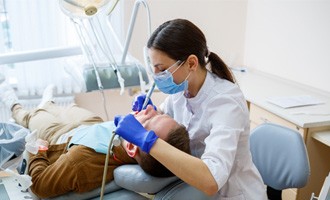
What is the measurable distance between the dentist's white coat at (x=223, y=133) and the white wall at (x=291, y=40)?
1568 millimetres

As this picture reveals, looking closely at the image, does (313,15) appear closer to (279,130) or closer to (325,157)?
(325,157)

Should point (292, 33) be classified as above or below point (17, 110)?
above

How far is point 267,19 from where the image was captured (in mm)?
3188

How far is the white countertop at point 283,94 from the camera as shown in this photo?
2154mm

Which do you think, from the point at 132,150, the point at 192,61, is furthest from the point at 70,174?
the point at 192,61

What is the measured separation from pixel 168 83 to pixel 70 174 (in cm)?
50

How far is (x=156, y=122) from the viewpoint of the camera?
134cm

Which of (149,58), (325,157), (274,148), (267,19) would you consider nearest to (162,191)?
(149,58)

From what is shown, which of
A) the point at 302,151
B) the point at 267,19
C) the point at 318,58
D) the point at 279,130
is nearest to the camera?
the point at 302,151

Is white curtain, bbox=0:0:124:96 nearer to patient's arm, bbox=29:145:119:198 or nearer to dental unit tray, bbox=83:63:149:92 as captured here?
dental unit tray, bbox=83:63:149:92

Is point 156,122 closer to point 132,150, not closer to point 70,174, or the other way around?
point 132,150

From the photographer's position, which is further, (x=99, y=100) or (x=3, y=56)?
(x=99, y=100)

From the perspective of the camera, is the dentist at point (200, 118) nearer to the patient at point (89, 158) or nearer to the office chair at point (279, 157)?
the patient at point (89, 158)

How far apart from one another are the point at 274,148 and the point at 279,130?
0.09 metres
